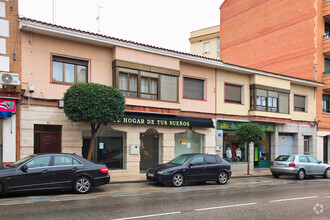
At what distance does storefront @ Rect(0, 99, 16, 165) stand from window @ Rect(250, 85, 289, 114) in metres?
15.4

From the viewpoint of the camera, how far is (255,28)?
101 ft

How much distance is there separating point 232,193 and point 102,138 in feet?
25.0

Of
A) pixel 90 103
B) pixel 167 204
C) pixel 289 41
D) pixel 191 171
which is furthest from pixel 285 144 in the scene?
pixel 167 204

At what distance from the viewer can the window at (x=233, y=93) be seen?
2202 centimetres

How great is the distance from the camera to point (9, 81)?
13.4 m

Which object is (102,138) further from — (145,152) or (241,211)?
(241,211)

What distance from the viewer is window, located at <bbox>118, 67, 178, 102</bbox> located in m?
17.1

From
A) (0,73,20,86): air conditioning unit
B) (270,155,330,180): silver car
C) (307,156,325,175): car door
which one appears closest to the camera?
(0,73,20,86): air conditioning unit

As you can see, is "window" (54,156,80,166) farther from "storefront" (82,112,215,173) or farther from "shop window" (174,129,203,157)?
"shop window" (174,129,203,157)


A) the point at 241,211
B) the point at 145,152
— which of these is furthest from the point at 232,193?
the point at 145,152

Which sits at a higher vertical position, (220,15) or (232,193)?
(220,15)

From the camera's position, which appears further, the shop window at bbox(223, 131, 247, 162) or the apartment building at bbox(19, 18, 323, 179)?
the shop window at bbox(223, 131, 247, 162)

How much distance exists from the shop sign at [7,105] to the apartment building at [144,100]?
50cm

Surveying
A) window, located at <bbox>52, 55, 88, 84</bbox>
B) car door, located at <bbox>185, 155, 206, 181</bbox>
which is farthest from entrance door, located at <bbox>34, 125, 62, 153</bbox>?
car door, located at <bbox>185, 155, 206, 181</bbox>
